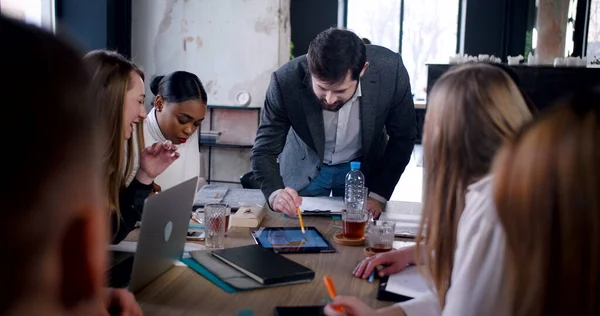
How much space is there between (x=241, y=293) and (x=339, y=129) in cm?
137

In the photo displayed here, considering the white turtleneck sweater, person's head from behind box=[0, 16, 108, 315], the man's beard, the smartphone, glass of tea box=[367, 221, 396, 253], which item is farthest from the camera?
the white turtleneck sweater

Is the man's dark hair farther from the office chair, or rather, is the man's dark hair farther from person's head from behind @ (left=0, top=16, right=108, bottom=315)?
person's head from behind @ (left=0, top=16, right=108, bottom=315)

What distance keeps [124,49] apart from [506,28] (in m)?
5.23

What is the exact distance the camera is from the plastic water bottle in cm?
220

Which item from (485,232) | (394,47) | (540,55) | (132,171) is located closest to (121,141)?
(132,171)

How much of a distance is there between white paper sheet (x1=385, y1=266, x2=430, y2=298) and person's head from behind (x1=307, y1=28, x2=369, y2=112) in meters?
0.91

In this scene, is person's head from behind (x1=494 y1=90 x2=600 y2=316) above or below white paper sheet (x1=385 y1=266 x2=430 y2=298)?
above

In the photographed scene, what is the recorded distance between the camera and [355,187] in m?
2.41

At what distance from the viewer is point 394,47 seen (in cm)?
914

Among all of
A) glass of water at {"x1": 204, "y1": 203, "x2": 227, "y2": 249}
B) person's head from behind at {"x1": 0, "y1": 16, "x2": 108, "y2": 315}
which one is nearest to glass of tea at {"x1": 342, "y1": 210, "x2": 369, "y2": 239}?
glass of water at {"x1": 204, "y1": 203, "x2": 227, "y2": 249}

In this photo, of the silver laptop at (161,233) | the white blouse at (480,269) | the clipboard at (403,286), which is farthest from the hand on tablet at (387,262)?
the silver laptop at (161,233)

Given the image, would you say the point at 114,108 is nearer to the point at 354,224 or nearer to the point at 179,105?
the point at 354,224

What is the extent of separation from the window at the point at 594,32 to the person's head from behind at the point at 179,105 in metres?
4.54

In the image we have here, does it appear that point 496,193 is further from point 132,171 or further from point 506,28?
point 506,28
